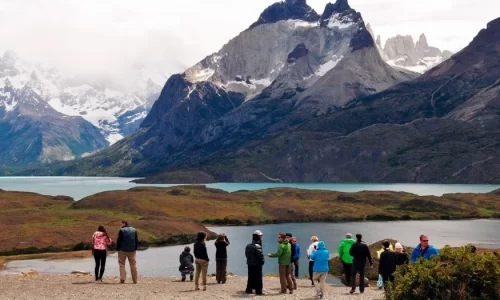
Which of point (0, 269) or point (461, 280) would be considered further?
point (0, 269)

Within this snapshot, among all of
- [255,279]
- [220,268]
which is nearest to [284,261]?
[255,279]

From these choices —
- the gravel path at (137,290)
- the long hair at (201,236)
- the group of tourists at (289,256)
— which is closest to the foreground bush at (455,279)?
the group of tourists at (289,256)

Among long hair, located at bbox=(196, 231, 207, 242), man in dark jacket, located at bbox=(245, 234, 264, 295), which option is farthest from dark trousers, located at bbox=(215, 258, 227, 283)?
man in dark jacket, located at bbox=(245, 234, 264, 295)

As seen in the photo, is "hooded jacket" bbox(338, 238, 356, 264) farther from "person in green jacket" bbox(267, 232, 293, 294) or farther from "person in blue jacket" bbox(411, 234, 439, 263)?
"person in blue jacket" bbox(411, 234, 439, 263)

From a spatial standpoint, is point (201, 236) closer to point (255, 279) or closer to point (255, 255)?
point (255, 255)

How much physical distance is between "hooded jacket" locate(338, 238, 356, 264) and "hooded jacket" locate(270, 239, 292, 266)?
15.6 ft

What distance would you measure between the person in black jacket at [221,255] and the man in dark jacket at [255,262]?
339 cm

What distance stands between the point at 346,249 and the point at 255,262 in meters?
6.67

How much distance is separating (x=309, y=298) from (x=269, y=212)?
120549mm

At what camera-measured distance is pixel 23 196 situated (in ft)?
563

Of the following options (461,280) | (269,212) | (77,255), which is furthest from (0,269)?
(269,212)

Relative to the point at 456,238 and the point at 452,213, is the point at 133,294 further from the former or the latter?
the point at 452,213

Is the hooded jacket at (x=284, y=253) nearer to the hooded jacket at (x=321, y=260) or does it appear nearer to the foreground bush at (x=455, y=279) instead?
the hooded jacket at (x=321, y=260)

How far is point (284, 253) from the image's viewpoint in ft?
119
